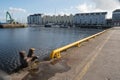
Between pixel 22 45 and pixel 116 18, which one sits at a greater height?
pixel 116 18

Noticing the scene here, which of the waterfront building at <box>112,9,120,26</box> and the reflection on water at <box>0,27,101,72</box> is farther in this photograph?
the waterfront building at <box>112,9,120,26</box>

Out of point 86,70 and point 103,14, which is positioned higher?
point 103,14

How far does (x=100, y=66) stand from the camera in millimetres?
10508

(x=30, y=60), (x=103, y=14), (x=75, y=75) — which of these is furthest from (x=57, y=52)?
(x=103, y=14)

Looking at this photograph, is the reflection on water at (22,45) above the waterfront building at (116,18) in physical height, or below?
below

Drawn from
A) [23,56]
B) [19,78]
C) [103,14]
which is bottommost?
[19,78]

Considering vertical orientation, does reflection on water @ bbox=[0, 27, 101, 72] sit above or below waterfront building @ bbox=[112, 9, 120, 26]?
below

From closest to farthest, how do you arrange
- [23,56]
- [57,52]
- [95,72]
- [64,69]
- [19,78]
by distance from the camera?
1. [19,78]
2. [95,72]
3. [64,69]
4. [23,56]
5. [57,52]

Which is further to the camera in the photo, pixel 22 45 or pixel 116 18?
pixel 116 18

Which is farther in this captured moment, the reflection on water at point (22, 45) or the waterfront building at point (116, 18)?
the waterfront building at point (116, 18)

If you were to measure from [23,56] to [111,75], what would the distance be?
497 cm

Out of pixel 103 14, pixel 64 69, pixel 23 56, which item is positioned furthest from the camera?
pixel 103 14

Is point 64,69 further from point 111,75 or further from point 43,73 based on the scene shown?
point 111,75

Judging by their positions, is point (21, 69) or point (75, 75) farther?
point (21, 69)
